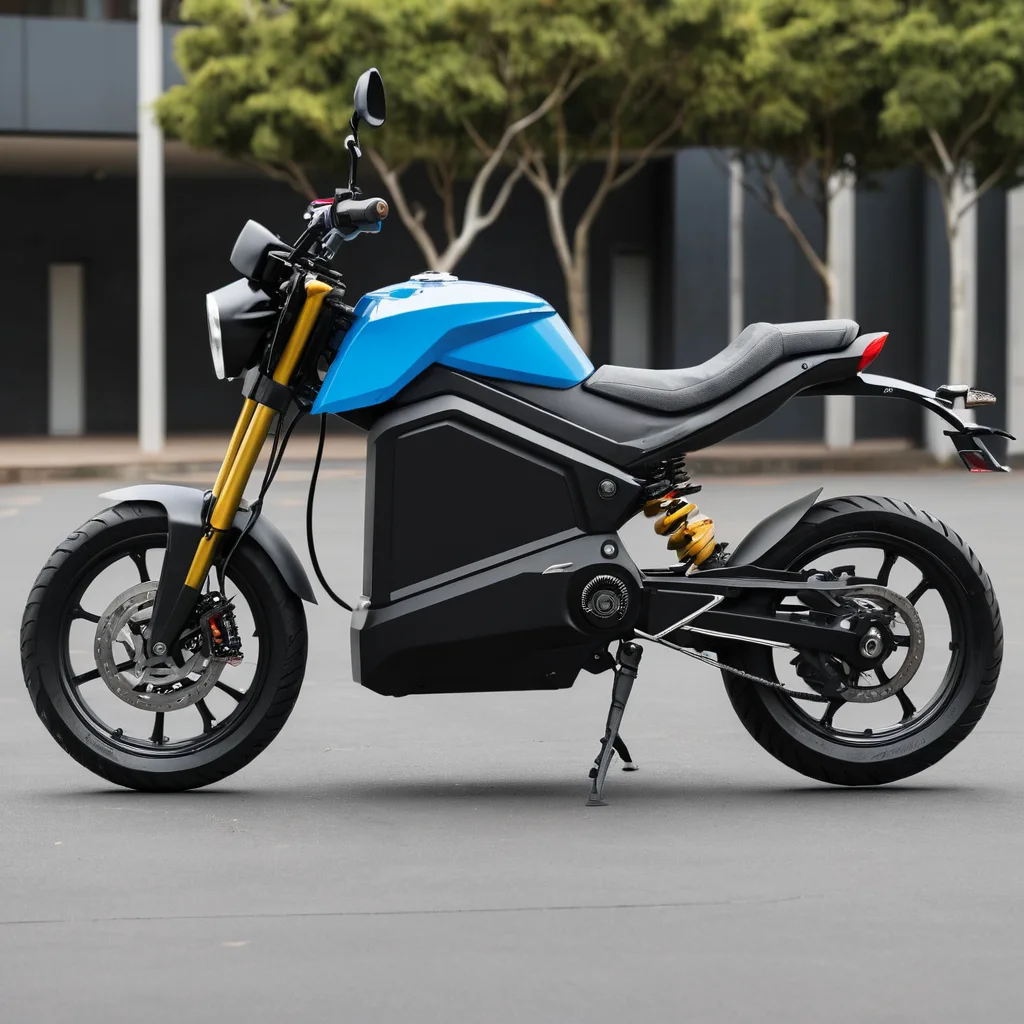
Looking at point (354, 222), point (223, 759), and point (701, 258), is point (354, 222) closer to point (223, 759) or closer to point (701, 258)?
point (223, 759)

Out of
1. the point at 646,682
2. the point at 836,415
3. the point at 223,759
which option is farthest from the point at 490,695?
the point at 836,415

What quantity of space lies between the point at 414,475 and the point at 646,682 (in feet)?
8.78

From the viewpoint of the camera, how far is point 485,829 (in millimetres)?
5219

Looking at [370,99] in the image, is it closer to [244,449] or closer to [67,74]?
[244,449]

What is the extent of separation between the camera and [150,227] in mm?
24422

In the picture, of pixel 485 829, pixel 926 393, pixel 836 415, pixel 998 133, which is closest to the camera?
pixel 485 829

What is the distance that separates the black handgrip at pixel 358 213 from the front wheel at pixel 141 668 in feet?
2.96

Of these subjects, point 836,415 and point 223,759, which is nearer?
point 223,759

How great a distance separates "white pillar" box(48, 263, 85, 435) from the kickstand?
29.2 m

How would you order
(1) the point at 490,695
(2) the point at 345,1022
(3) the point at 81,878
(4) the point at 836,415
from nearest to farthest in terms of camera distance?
1. (2) the point at 345,1022
2. (3) the point at 81,878
3. (1) the point at 490,695
4. (4) the point at 836,415

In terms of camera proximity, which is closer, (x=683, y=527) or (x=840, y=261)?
(x=683, y=527)

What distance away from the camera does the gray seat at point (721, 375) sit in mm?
5547

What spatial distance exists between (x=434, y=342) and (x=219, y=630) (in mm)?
966

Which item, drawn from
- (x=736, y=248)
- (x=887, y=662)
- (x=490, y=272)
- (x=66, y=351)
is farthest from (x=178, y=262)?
(x=887, y=662)
